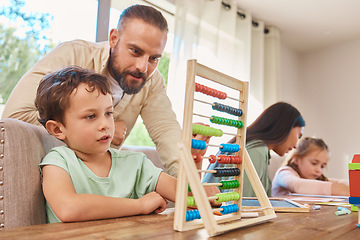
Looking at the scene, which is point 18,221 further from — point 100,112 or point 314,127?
point 314,127

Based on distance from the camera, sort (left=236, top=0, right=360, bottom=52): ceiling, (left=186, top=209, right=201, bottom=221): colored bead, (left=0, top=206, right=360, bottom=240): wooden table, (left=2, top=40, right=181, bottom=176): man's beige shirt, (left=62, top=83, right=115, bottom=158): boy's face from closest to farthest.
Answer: (left=0, top=206, right=360, bottom=240): wooden table, (left=186, top=209, right=201, bottom=221): colored bead, (left=62, top=83, right=115, bottom=158): boy's face, (left=2, top=40, right=181, bottom=176): man's beige shirt, (left=236, top=0, right=360, bottom=52): ceiling

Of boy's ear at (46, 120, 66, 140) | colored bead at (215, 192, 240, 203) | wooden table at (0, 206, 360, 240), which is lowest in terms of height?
wooden table at (0, 206, 360, 240)

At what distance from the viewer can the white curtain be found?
3295 mm

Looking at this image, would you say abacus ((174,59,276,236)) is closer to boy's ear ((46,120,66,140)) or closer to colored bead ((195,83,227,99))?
colored bead ((195,83,227,99))

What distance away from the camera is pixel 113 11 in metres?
2.79

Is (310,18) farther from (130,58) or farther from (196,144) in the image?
(196,144)

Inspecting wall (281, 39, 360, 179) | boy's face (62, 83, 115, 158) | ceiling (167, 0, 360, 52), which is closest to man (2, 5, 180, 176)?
boy's face (62, 83, 115, 158)

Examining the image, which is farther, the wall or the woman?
the wall

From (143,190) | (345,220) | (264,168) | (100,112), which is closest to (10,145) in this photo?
(100,112)

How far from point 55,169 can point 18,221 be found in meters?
0.15

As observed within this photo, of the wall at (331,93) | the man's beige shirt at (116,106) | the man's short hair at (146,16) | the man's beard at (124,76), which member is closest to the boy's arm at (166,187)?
the man's beige shirt at (116,106)

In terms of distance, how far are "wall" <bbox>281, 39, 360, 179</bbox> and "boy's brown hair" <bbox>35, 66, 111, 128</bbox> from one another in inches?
177

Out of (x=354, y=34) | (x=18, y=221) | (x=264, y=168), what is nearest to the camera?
(x=18, y=221)

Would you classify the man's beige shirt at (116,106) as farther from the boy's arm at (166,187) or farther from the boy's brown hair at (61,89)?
the boy's arm at (166,187)
